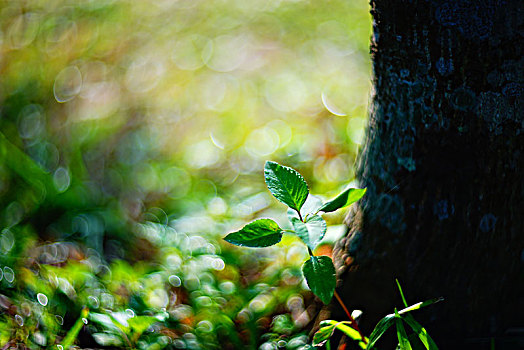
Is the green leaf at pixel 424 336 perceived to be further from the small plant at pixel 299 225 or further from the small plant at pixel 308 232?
the small plant at pixel 299 225

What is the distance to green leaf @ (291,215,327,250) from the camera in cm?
79

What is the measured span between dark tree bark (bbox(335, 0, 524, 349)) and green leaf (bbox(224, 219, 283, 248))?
31 centimetres

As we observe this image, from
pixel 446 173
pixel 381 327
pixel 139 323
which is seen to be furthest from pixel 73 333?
pixel 446 173

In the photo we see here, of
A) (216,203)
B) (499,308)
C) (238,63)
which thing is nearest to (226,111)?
(238,63)

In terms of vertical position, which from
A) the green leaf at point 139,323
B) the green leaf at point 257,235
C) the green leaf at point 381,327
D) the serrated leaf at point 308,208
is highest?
the serrated leaf at point 308,208

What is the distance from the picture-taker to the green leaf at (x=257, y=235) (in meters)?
0.82

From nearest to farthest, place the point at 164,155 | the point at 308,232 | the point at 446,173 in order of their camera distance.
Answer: the point at 308,232 < the point at 446,173 < the point at 164,155

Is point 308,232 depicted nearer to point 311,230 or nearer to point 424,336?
point 311,230

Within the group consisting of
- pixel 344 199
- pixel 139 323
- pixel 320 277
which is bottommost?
pixel 139 323

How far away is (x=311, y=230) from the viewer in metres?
0.81

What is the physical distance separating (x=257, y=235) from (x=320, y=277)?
0.12 metres

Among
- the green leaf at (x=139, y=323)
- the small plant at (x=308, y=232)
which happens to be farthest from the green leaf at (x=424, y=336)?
the green leaf at (x=139, y=323)

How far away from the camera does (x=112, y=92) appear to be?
98.1 inches

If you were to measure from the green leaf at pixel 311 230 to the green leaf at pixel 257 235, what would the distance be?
4cm
